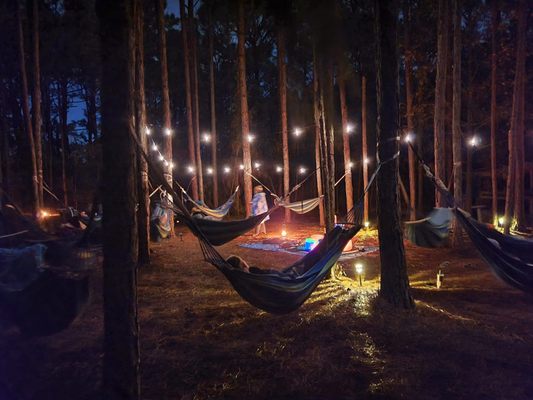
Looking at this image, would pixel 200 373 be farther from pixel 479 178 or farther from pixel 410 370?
pixel 479 178

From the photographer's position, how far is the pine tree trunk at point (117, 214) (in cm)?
211

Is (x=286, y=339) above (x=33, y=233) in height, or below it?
below

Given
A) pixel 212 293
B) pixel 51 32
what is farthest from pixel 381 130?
pixel 51 32

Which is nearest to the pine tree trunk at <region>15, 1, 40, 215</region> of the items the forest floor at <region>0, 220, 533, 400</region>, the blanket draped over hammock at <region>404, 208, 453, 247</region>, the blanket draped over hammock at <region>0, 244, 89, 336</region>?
the forest floor at <region>0, 220, 533, 400</region>

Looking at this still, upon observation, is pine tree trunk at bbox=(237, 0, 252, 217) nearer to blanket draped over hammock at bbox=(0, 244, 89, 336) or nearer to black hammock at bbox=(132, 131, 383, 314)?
black hammock at bbox=(132, 131, 383, 314)

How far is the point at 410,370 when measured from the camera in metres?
2.80

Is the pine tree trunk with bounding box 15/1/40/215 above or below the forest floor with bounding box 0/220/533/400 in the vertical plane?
above

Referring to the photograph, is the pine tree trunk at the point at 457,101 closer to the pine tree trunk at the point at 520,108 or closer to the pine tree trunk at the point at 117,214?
the pine tree trunk at the point at 520,108

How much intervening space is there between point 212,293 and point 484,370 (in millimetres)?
3003

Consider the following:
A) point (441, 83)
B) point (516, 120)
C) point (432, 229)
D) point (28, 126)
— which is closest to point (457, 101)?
point (441, 83)

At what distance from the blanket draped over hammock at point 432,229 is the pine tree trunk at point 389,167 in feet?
11.6

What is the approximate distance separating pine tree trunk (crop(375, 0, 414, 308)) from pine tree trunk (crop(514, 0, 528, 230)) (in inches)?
205

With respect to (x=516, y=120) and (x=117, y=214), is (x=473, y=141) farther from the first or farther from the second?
(x=117, y=214)

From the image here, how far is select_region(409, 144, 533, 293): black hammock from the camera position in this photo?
3791 millimetres
